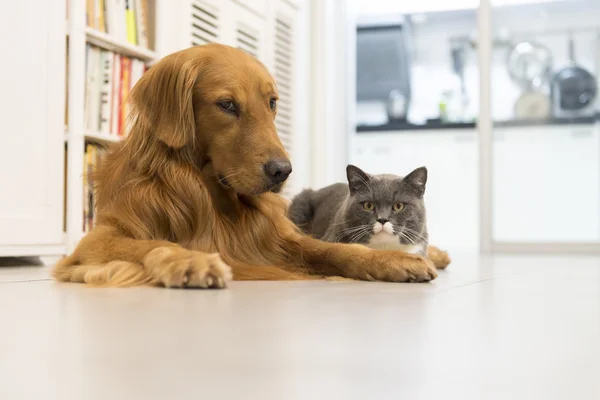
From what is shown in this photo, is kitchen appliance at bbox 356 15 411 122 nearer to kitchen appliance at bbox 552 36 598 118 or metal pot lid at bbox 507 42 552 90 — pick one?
metal pot lid at bbox 507 42 552 90

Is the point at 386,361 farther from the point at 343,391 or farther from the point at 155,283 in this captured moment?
the point at 155,283

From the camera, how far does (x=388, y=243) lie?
2.26m

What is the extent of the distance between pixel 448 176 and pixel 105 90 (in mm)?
4274

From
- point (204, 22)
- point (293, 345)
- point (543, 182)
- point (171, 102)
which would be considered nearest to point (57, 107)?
point (171, 102)

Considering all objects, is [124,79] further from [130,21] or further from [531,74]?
[531,74]

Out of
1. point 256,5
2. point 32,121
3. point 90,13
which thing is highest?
point 256,5

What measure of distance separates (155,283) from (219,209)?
36 cm

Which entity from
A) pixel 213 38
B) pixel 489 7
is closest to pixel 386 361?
pixel 213 38

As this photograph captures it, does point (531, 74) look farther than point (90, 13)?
Yes

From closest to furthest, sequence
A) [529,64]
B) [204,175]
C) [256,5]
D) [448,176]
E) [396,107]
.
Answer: [204,175] → [256,5] → [529,64] → [448,176] → [396,107]

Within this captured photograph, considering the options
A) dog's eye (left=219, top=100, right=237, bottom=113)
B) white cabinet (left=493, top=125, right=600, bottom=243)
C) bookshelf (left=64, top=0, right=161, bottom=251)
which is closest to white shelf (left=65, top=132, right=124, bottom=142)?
bookshelf (left=64, top=0, right=161, bottom=251)

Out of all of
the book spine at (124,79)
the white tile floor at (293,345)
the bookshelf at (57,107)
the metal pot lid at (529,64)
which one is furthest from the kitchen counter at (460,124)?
the white tile floor at (293,345)

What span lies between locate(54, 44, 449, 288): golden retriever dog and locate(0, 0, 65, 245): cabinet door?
0.97 m

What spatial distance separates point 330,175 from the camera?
6.12m
